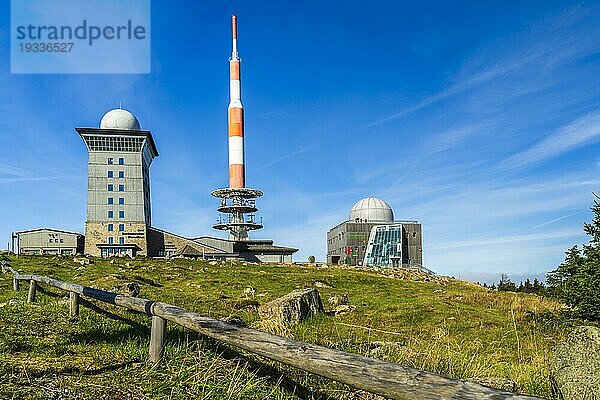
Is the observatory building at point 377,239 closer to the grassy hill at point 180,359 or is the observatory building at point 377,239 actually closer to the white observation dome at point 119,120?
the white observation dome at point 119,120

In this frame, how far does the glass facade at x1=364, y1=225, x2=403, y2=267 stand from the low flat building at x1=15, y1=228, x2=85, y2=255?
36.9 meters

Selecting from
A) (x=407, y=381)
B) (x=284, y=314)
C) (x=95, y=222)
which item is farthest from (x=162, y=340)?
(x=95, y=222)

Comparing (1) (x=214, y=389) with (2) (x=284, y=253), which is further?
(2) (x=284, y=253)

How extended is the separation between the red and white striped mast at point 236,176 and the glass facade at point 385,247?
1636cm

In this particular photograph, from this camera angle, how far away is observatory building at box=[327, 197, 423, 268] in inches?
2512

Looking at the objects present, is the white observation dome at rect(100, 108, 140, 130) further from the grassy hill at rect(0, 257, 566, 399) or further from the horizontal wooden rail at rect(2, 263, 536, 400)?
the horizontal wooden rail at rect(2, 263, 536, 400)

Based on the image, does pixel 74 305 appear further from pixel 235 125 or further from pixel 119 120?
pixel 119 120

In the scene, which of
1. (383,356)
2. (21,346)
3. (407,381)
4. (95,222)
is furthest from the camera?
(95,222)

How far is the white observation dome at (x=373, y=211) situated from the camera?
227 feet

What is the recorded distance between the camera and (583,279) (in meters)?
12.0

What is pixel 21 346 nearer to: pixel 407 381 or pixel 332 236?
pixel 407 381

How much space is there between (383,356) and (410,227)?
6328 centimetres

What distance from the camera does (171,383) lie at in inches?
209

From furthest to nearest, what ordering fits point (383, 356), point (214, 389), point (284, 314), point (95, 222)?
point (95, 222) < point (284, 314) < point (383, 356) < point (214, 389)
